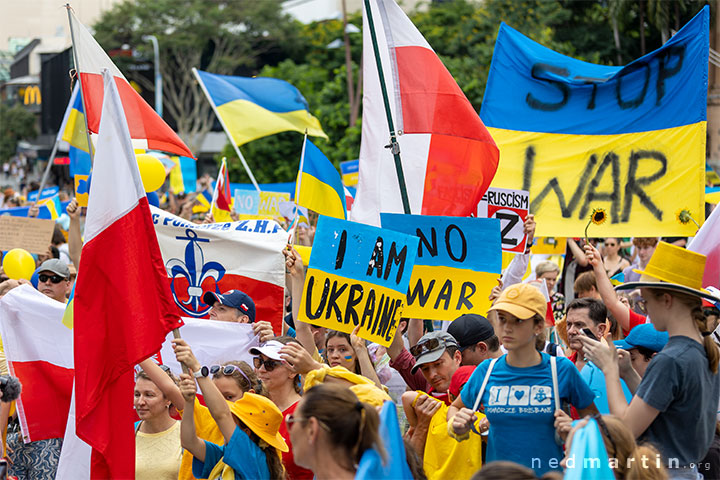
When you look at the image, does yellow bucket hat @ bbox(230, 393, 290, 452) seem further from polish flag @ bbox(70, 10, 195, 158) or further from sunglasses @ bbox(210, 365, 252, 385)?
polish flag @ bbox(70, 10, 195, 158)

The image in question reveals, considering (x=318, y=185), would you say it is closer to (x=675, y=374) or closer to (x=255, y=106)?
(x=255, y=106)

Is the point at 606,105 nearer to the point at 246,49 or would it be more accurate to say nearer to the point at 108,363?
the point at 108,363

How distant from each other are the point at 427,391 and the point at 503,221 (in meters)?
2.14

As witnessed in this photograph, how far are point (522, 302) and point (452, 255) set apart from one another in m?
2.12

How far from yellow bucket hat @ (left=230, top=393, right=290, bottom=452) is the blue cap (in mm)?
1776

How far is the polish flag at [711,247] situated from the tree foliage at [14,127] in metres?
66.9

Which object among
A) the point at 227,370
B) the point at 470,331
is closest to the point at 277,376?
the point at 227,370

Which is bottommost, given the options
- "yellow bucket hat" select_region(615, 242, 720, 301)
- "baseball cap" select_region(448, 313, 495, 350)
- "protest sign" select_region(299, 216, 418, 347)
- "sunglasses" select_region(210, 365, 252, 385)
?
"sunglasses" select_region(210, 365, 252, 385)

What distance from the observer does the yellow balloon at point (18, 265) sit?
8.47 m

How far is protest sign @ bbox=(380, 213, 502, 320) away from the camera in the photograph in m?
6.39

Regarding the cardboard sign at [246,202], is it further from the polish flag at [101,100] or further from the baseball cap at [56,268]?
the baseball cap at [56,268]

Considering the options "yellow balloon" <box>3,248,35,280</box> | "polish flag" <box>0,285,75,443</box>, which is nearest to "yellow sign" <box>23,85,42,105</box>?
"yellow balloon" <box>3,248,35,280</box>

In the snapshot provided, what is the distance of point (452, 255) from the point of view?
6.44 m

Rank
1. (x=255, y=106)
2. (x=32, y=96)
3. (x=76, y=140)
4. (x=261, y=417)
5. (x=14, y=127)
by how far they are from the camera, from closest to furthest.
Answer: (x=261, y=417)
(x=76, y=140)
(x=255, y=106)
(x=14, y=127)
(x=32, y=96)
